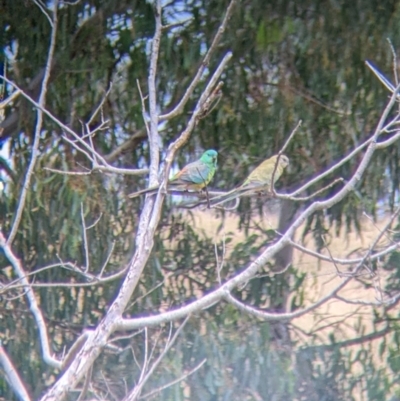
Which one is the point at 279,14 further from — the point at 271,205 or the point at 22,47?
the point at 22,47

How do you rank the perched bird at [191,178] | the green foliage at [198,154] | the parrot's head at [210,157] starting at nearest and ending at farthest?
the perched bird at [191,178]
the parrot's head at [210,157]
the green foliage at [198,154]

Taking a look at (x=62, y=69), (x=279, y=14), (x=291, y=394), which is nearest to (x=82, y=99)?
(x=62, y=69)

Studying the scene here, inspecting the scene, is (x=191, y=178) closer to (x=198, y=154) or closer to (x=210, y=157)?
(x=210, y=157)

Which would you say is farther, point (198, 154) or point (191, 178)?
point (198, 154)

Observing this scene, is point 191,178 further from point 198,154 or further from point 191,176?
point 198,154

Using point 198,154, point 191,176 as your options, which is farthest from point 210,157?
point 198,154

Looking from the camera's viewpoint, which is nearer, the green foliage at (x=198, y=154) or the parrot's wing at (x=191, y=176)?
the parrot's wing at (x=191, y=176)

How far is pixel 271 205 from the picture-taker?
12.5 feet

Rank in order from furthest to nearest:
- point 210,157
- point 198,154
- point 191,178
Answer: point 198,154
point 210,157
point 191,178

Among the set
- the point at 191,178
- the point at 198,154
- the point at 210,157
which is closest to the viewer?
the point at 191,178

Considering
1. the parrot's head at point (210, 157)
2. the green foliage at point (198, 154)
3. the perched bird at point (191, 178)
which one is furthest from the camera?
the green foliage at point (198, 154)

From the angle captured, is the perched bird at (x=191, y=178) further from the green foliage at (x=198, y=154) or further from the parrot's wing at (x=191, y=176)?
the green foliage at (x=198, y=154)

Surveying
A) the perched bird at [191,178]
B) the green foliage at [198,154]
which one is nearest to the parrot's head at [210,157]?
the perched bird at [191,178]

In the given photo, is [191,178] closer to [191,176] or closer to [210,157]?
[191,176]
